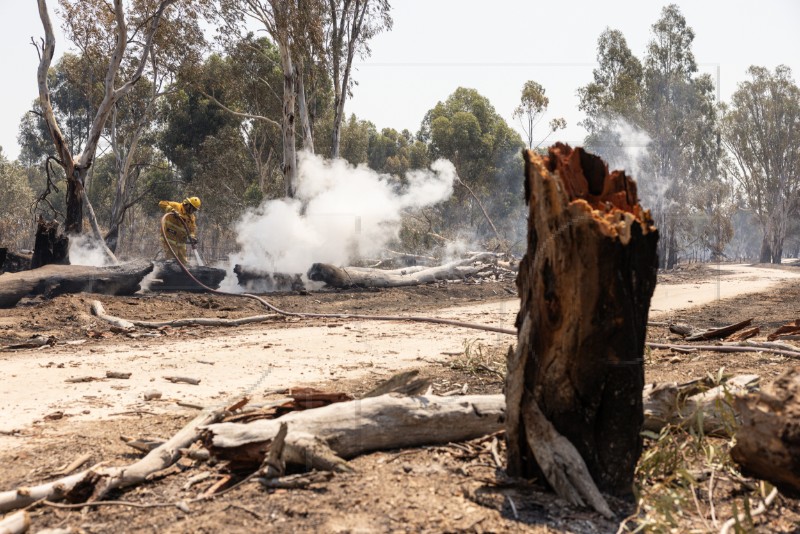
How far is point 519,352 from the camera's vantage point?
2975mm

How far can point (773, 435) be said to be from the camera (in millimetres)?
2621

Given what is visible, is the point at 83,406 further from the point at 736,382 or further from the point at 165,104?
the point at 165,104

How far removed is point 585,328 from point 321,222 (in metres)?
16.2

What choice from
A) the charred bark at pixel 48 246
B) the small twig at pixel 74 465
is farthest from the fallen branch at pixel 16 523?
the charred bark at pixel 48 246

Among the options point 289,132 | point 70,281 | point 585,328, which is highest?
point 289,132

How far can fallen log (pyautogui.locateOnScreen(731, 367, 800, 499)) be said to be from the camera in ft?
8.46

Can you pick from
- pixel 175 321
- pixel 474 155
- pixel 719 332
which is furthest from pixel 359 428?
pixel 474 155

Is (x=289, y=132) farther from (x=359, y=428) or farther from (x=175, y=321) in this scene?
(x=359, y=428)

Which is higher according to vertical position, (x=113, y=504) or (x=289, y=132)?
(x=289, y=132)

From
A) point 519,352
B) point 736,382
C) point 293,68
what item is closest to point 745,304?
point 736,382

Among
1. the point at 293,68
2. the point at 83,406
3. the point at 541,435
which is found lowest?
the point at 83,406

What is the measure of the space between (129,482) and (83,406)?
82.1 inches

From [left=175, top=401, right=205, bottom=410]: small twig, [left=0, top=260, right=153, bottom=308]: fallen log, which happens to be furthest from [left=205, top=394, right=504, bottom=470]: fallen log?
[left=0, top=260, right=153, bottom=308]: fallen log

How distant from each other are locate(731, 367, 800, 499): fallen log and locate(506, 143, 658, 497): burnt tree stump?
432 millimetres
